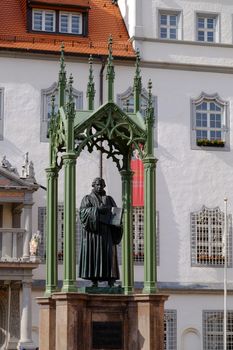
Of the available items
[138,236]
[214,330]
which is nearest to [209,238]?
[138,236]

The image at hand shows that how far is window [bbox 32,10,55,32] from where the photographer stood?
1503 inches

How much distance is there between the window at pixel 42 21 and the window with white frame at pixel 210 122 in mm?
5794

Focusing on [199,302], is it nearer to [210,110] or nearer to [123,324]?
[210,110]

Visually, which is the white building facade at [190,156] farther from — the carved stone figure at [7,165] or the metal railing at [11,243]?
the carved stone figure at [7,165]

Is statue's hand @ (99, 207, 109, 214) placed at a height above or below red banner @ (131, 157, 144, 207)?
below

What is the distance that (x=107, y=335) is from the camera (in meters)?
17.6

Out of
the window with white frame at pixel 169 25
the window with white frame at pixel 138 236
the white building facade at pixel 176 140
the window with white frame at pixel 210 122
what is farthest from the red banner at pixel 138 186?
the window with white frame at pixel 169 25

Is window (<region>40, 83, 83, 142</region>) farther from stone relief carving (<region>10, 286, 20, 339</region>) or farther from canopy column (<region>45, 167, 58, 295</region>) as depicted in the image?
canopy column (<region>45, 167, 58, 295</region>)

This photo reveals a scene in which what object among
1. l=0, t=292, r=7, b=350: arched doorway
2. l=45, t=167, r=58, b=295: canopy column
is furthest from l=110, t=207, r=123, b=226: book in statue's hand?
l=0, t=292, r=7, b=350: arched doorway

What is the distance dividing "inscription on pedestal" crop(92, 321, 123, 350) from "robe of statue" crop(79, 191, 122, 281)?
89 cm

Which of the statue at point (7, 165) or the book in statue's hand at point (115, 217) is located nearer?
the book in statue's hand at point (115, 217)

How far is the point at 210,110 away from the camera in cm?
3809

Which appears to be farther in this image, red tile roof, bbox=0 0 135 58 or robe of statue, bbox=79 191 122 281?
red tile roof, bbox=0 0 135 58

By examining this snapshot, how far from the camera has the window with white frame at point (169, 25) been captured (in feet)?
126
